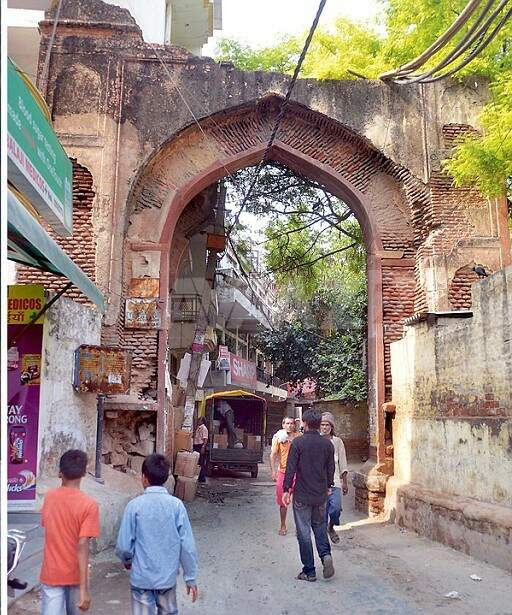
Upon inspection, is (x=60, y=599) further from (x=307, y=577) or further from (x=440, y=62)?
(x=440, y=62)

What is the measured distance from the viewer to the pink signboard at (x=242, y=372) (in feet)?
74.6

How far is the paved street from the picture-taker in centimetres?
503

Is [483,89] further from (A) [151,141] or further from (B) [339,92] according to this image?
(A) [151,141]

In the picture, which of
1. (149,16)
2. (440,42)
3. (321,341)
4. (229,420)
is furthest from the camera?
(321,341)

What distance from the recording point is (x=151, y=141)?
1111 cm

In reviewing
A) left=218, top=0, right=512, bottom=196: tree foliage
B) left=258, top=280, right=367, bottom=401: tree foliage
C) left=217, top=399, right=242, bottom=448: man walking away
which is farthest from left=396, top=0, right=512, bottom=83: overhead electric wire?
left=258, top=280, right=367, bottom=401: tree foliage

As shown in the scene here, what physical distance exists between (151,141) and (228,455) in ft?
Answer: 28.6

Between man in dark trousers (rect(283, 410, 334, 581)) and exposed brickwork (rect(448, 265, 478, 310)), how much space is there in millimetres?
5408

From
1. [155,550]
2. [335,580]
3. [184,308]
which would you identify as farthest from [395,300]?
[184,308]

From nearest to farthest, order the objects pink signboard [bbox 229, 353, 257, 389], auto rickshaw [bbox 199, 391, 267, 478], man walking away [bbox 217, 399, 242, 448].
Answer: auto rickshaw [bbox 199, 391, 267, 478], man walking away [bbox 217, 399, 242, 448], pink signboard [bbox 229, 353, 257, 389]

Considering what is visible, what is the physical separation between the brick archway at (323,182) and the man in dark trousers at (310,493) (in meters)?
5.05

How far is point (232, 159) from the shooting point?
11539 millimetres

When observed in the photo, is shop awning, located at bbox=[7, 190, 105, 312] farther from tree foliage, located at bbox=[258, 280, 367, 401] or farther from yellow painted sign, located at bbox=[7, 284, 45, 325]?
tree foliage, located at bbox=[258, 280, 367, 401]

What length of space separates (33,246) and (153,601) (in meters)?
2.30
